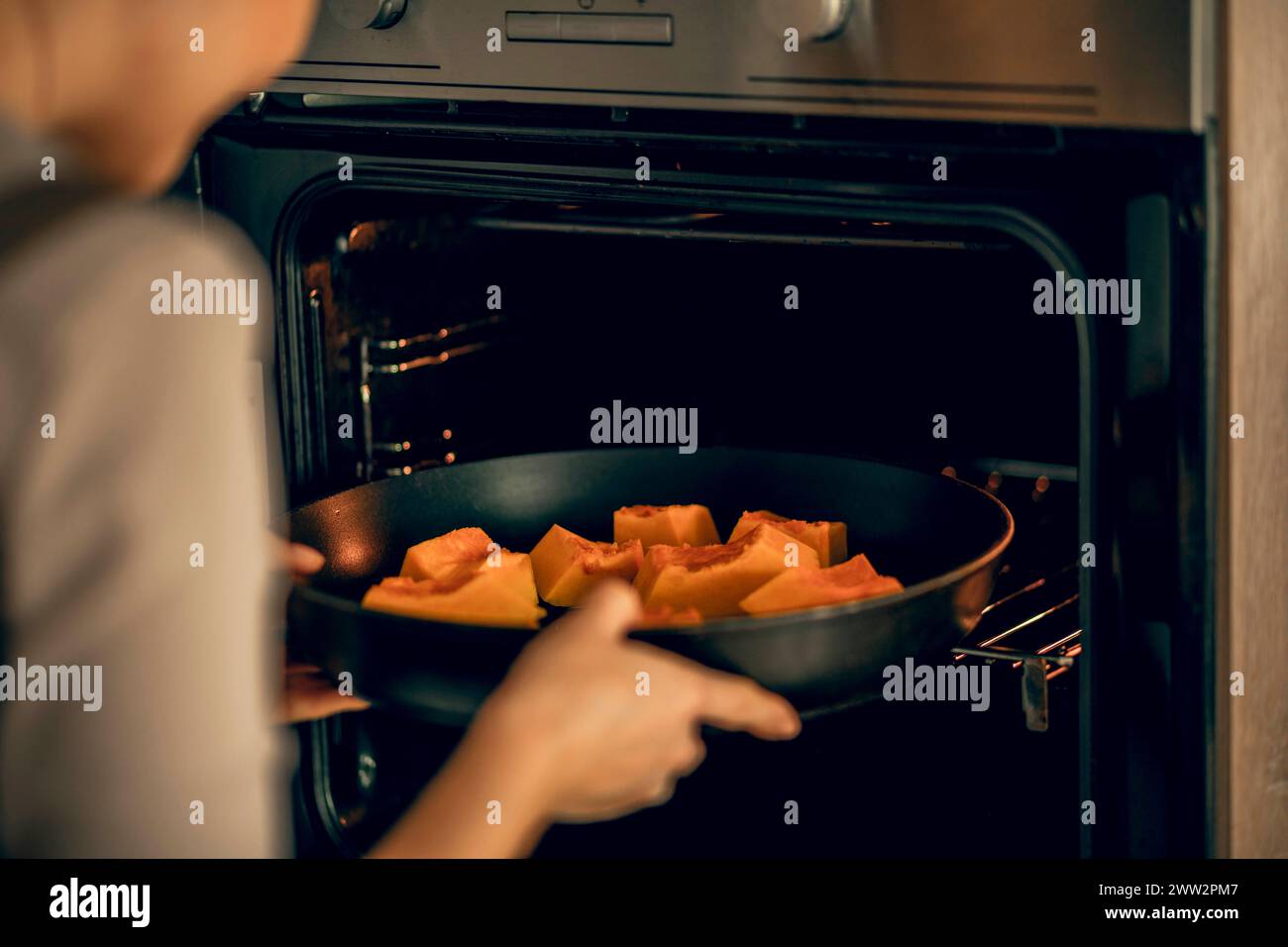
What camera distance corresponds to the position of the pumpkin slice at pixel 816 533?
3.72 feet

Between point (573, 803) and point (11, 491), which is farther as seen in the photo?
point (573, 803)

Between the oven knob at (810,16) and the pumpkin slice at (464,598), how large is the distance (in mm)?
452

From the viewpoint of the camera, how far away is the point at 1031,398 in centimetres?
125

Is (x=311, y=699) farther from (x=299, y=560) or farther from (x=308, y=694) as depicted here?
(x=299, y=560)

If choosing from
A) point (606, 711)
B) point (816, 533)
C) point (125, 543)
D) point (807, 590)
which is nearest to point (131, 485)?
point (125, 543)

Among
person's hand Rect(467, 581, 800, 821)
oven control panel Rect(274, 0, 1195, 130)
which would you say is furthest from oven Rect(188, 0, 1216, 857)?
person's hand Rect(467, 581, 800, 821)

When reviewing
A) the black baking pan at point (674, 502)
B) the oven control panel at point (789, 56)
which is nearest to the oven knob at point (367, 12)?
the oven control panel at point (789, 56)

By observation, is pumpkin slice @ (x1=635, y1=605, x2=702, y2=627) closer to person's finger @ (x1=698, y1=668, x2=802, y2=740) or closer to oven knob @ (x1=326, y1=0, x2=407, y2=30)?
person's finger @ (x1=698, y1=668, x2=802, y2=740)

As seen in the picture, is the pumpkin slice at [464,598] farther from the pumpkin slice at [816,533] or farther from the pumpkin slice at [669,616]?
the pumpkin slice at [816,533]

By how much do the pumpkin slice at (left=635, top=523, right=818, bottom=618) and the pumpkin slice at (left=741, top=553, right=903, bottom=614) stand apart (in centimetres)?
2
